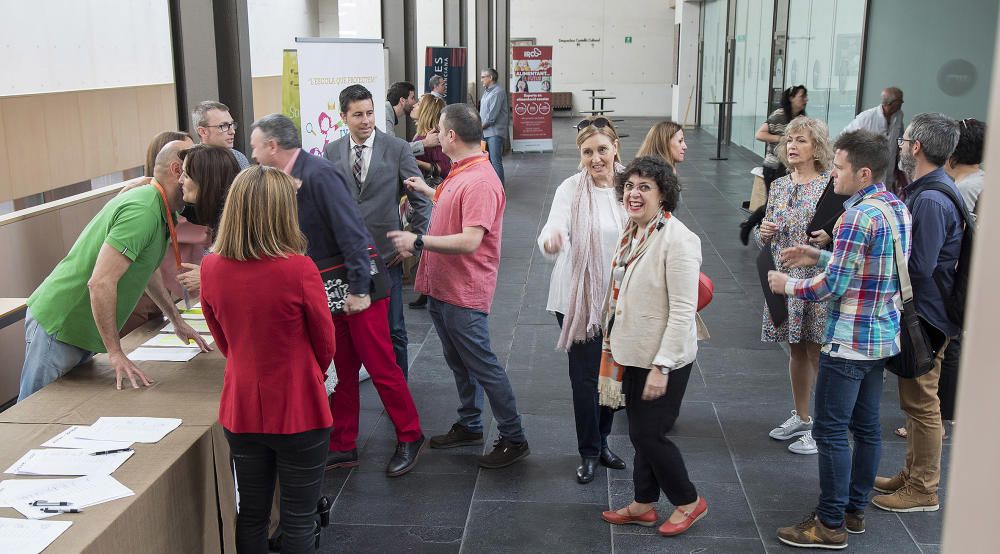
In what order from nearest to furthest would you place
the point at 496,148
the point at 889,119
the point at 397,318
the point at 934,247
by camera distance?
1. the point at 934,247
2. the point at 397,318
3. the point at 889,119
4. the point at 496,148

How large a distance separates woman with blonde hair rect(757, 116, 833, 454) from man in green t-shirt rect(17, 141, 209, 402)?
2.78 meters

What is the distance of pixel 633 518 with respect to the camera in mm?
3709

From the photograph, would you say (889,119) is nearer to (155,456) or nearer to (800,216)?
(800,216)

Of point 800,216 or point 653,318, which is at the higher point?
point 800,216

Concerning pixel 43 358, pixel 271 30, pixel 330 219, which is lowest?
pixel 43 358

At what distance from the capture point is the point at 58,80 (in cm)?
459

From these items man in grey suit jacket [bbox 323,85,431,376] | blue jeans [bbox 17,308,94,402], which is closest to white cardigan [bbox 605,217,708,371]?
man in grey suit jacket [bbox 323,85,431,376]

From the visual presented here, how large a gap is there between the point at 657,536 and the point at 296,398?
1.74 meters

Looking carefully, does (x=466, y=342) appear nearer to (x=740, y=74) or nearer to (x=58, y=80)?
(x=58, y=80)

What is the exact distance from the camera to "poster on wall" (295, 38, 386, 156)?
19.1 feet

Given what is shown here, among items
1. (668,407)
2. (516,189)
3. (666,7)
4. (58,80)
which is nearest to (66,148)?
(58,80)

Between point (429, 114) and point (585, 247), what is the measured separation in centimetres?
456

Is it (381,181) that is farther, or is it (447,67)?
(447,67)

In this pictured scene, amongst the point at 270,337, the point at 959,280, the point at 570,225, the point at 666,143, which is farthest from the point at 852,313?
the point at 270,337
